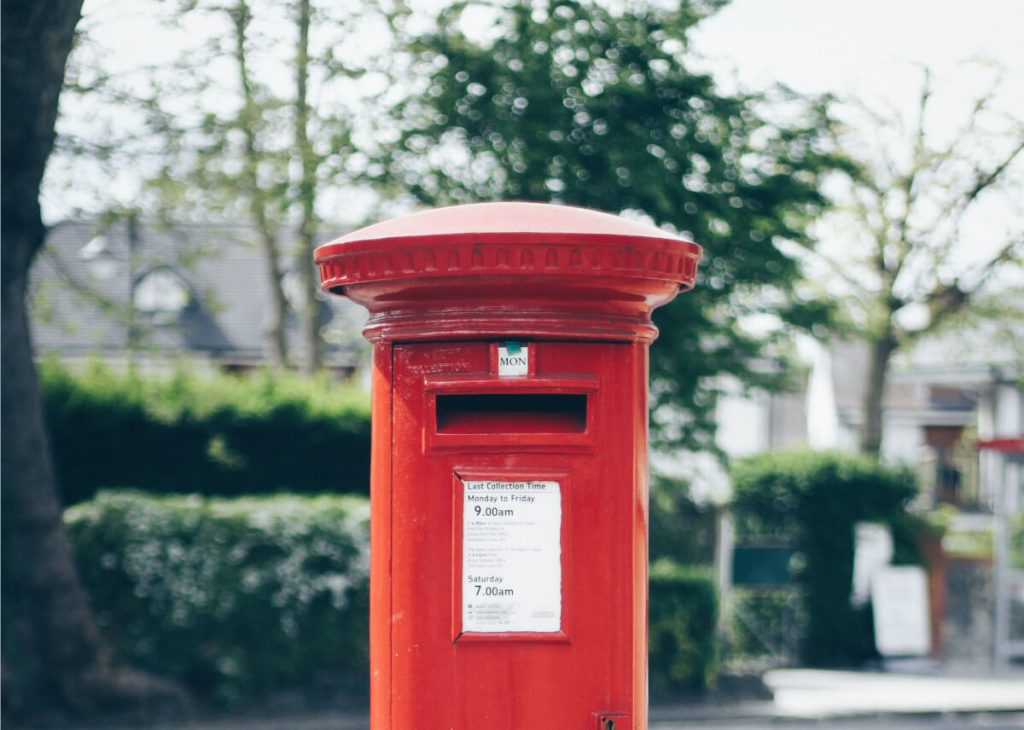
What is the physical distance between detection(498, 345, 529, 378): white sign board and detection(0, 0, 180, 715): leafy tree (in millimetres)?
5972

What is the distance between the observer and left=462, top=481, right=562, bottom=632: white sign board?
3.16m

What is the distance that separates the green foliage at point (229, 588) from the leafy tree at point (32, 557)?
0.37 m

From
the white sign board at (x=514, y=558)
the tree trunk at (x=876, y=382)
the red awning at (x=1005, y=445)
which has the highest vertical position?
the tree trunk at (x=876, y=382)

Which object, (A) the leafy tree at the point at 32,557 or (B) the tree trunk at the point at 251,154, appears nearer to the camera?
(A) the leafy tree at the point at 32,557

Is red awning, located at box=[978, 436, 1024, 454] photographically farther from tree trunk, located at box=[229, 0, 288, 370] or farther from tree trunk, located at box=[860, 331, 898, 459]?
tree trunk, located at box=[229, 0, 288, 370]

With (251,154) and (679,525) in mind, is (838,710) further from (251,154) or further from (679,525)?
(251,154)

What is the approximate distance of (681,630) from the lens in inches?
414

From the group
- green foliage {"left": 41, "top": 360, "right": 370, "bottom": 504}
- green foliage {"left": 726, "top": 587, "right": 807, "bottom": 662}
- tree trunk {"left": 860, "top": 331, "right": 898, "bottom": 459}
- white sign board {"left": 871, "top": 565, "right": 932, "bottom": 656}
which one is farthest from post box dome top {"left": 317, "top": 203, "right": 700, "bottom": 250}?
tree trunk {"left": 860, "top": 331, "right": 898, "bottom": 459}

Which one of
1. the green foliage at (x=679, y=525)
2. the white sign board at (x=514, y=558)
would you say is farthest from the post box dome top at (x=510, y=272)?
the green foliage at (x=679, y=525)

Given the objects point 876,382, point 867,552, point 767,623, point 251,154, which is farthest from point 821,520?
point 251,154

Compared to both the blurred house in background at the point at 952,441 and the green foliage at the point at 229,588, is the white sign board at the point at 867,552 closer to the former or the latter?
the blurred house in background at the point at 952,441

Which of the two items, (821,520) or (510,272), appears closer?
(510,272)

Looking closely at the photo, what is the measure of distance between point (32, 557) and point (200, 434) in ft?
10.3

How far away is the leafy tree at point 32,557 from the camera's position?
8.54 m
